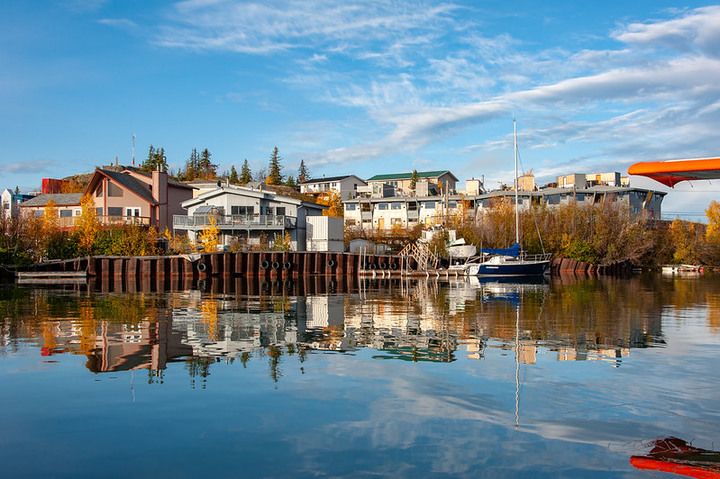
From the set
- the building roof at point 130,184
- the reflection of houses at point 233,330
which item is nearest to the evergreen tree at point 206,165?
the building roof at point 130,184

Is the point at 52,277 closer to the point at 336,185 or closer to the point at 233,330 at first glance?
the point at 233,330

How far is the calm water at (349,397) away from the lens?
7.62m

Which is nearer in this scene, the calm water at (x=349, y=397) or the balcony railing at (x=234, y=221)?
the calm water at (x=349, y=397)

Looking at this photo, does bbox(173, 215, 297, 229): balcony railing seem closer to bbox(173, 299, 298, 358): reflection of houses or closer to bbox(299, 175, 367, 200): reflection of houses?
bbox(173, 299, 298, 358): reflection of houses

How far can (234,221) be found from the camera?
6494cm

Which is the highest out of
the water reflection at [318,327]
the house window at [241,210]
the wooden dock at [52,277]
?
the house window at [241,210]

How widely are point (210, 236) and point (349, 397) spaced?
53528 mm

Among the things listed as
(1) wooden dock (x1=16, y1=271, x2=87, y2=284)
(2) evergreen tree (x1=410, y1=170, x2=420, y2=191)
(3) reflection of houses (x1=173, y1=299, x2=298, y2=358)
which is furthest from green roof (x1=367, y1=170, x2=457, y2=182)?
(3) reflection of houses (x1=173, y1=299, x2=298, y2=358)

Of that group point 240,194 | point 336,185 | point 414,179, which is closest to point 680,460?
point 240,194

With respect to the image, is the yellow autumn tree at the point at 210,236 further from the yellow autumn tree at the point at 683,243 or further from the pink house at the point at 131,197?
the yellow autumn tree at the point at 683,243

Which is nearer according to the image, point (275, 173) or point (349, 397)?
point (349, 397)

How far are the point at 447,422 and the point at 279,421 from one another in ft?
8.17

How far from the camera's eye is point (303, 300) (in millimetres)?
30562

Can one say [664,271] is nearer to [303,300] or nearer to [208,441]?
[303,300]
